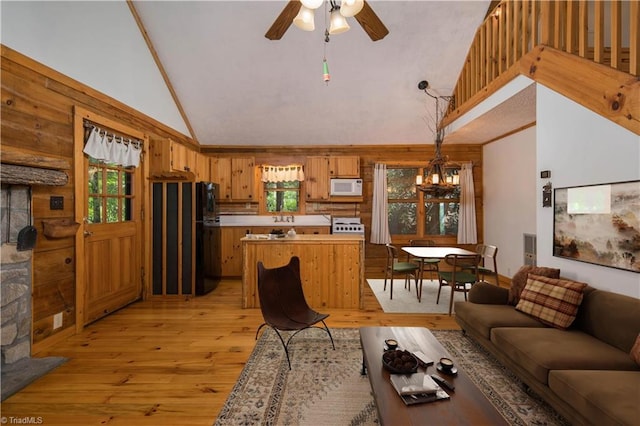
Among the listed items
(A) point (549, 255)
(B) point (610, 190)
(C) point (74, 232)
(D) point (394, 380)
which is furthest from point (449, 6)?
(C) point (74, 232)

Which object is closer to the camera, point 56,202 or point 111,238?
point 56,202

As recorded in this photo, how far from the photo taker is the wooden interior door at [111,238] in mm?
3217

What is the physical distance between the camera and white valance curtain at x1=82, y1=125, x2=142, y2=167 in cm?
311

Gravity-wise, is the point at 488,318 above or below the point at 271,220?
below

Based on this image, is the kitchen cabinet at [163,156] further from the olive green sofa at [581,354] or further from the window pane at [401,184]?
the olive green sofa at [581,354]

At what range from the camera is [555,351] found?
191 centimetres

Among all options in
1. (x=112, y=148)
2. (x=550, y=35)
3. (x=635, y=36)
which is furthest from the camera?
(x=112, y=148)

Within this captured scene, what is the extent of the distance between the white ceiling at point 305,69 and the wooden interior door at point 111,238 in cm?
187

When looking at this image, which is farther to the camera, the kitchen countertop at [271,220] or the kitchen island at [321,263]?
the kitchen countertop at [271,220]

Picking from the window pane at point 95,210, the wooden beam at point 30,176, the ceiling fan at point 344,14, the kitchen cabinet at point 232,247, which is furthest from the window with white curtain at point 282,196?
the wooden beam at point 30,176

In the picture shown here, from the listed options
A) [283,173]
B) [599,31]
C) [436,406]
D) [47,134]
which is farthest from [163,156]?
[599,31]

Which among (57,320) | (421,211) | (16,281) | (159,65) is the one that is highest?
(159,65)

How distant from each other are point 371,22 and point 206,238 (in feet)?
11.9

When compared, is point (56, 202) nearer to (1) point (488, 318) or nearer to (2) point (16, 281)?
(2) point (16, 281)
